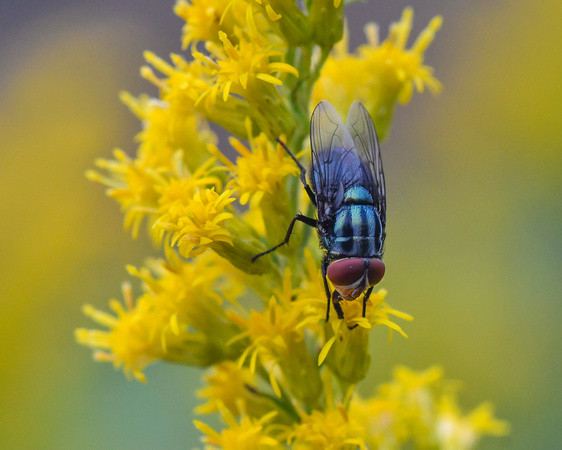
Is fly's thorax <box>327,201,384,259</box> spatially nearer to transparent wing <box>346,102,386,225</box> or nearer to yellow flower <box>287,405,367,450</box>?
transparent wing <box>346,102,386,225</box>

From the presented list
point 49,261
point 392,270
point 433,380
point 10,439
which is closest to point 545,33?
point 392,270

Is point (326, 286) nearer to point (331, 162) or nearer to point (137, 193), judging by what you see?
point (331, 162)

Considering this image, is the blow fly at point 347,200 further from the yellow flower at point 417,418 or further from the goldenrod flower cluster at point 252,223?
the yellow flower at point 417,418

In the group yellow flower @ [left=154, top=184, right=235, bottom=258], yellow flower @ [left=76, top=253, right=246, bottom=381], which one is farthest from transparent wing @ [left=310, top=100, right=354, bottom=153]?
yellow flower @ [left=76, top=253, right=246, bottom=381]

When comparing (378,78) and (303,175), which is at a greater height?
(378,78)

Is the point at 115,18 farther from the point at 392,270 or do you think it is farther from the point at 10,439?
the point at 10,439

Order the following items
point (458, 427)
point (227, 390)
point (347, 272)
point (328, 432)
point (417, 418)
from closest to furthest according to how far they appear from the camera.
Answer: point (347, 272), point (328, 432), point (227, 390), point (417, 418), point (458, 427)

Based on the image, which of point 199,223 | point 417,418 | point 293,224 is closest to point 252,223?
point 293,224

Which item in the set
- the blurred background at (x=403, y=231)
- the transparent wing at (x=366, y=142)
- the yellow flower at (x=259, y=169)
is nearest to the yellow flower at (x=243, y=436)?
the yellow flower at (x=259, y=169)
